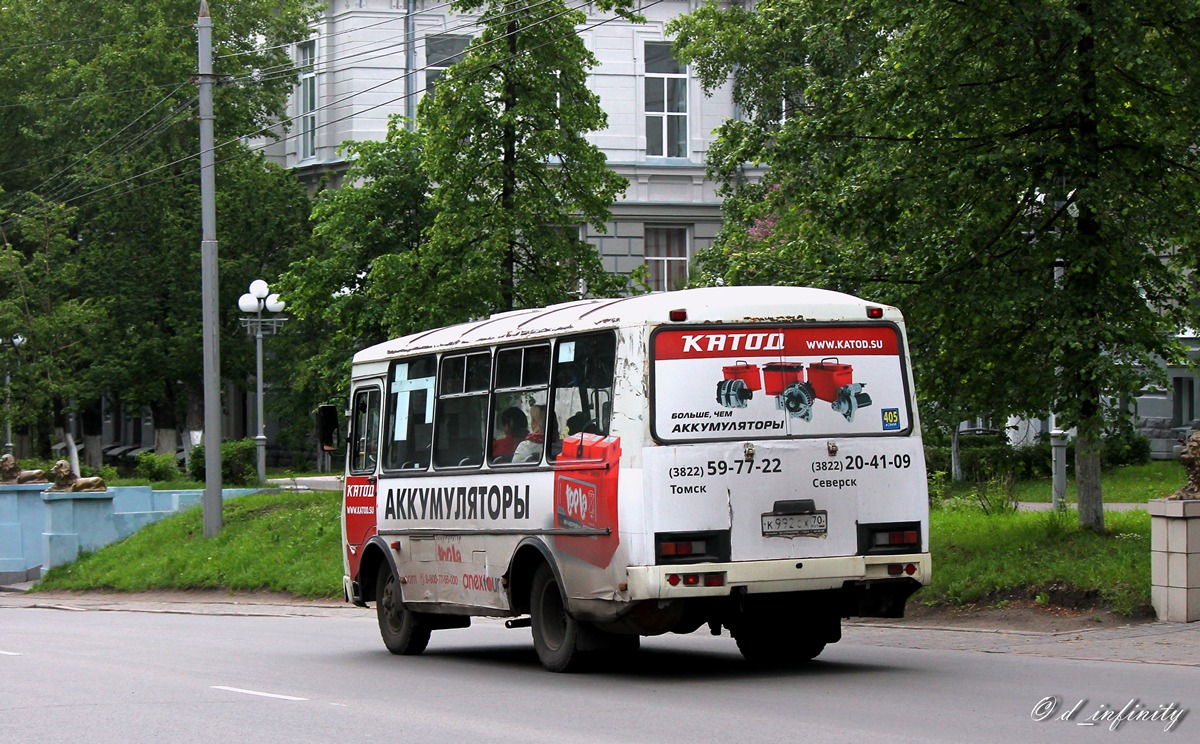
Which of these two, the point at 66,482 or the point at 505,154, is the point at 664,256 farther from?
the point at 505,154

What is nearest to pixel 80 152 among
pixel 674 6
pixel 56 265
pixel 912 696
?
pixel 56 265

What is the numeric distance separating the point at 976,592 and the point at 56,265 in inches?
1419

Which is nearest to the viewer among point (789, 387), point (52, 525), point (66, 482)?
point (789, 387)

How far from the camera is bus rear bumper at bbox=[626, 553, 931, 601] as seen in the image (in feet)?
41.2

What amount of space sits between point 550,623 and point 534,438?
1.52 m

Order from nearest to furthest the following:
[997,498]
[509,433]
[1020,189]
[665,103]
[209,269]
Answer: [509,433]
[1020,189]
[997,498]
[209,269]
[665,103]

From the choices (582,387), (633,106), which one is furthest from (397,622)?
(633,106)

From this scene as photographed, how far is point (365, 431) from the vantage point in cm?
1747

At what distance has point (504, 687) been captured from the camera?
13.3 m

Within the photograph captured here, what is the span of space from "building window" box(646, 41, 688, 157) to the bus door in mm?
32107

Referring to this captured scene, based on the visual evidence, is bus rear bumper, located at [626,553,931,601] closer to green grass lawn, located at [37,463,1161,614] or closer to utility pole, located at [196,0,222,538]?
green grass lawn, located at [37,463,1161,614]

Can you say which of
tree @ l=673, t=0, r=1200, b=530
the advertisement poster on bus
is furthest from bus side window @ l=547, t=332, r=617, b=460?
tree @ l=673, t=0, r=1200, b=530

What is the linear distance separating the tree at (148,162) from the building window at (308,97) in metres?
0.56

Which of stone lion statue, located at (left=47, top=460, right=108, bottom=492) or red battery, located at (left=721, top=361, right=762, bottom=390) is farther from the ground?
red battery, located at (left=721, top=361, right=762, bottom=390)
